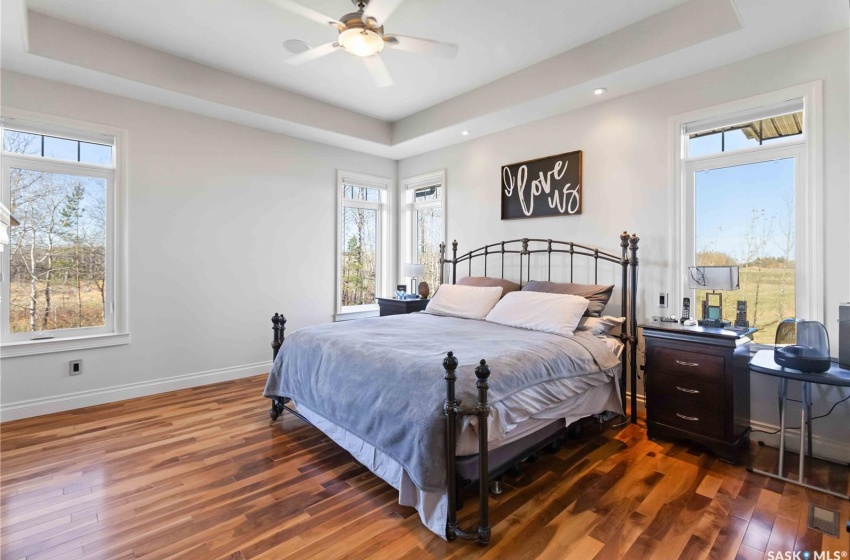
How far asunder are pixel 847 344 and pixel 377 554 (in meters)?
2.79

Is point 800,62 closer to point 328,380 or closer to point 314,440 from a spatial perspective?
point 328,380

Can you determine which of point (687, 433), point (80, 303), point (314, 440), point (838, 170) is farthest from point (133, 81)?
point (838, 170)

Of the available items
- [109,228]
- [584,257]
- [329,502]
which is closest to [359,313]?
[109,228]

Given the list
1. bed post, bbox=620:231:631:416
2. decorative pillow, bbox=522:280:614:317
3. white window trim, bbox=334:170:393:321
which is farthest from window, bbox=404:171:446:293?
bed post, bbox=620:231:631:416

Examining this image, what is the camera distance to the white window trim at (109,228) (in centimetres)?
325

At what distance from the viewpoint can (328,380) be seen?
2.60m

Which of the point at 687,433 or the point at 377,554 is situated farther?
the point at 687,433

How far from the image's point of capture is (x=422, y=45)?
2.65 m

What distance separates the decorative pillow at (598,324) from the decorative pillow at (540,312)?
0.14m

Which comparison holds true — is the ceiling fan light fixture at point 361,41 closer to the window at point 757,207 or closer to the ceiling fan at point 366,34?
the ceiling fan at point 366,34

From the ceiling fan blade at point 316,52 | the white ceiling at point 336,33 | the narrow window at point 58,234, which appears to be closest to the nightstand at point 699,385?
the white ceiling at point 336,33

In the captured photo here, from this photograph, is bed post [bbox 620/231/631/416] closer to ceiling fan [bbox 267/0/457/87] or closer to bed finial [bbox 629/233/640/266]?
bed finial [bbox 629/233/640/266]

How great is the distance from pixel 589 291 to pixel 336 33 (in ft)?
9.64

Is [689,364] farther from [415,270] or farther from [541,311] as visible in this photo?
[415,270]
